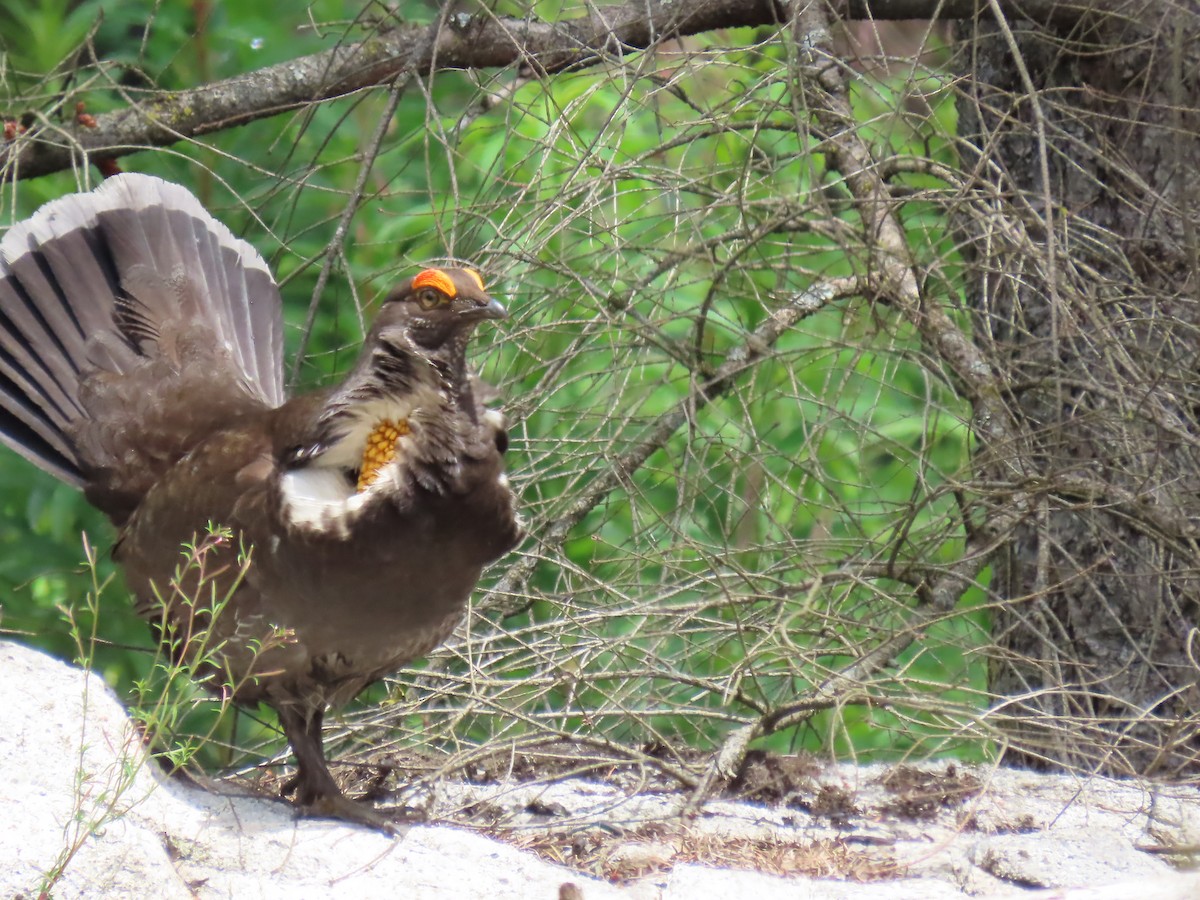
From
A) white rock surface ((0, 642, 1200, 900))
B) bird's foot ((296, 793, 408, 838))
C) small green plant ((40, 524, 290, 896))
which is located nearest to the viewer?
small green plant ((40, 524, 290, 896))

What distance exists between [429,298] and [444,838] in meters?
1.32

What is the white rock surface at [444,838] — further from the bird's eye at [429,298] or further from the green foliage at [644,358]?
the bird's eye at [429,298]

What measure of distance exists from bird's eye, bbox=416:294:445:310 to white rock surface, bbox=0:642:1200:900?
123 centimetres

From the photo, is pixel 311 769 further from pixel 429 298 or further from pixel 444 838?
pixel 429 298

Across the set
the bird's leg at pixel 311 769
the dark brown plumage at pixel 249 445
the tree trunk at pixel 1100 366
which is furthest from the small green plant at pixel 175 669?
the tree trunk at pixel 1100 366

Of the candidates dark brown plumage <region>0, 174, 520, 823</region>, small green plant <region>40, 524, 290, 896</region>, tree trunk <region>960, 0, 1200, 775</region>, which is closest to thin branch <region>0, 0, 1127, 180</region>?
tree trunk <region>960, 0, 1200, 775</region>

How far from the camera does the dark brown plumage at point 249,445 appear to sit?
3.33 m

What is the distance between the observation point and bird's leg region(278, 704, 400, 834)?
362cm

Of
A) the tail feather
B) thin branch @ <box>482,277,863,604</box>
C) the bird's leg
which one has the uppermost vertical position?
the tail feather

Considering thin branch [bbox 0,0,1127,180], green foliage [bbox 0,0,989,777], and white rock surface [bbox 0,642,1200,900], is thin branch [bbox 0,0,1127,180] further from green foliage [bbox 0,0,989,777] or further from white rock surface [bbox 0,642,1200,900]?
white rock surface [bbox 0,642,1200,900]

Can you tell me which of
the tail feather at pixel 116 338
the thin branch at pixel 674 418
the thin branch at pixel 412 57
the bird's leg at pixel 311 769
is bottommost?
the bird's leg at pixel 311 769

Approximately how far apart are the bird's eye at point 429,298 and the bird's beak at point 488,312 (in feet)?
0.23

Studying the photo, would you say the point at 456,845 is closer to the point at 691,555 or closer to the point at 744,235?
the point at 691,555

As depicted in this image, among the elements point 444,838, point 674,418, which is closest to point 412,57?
point 674,418
